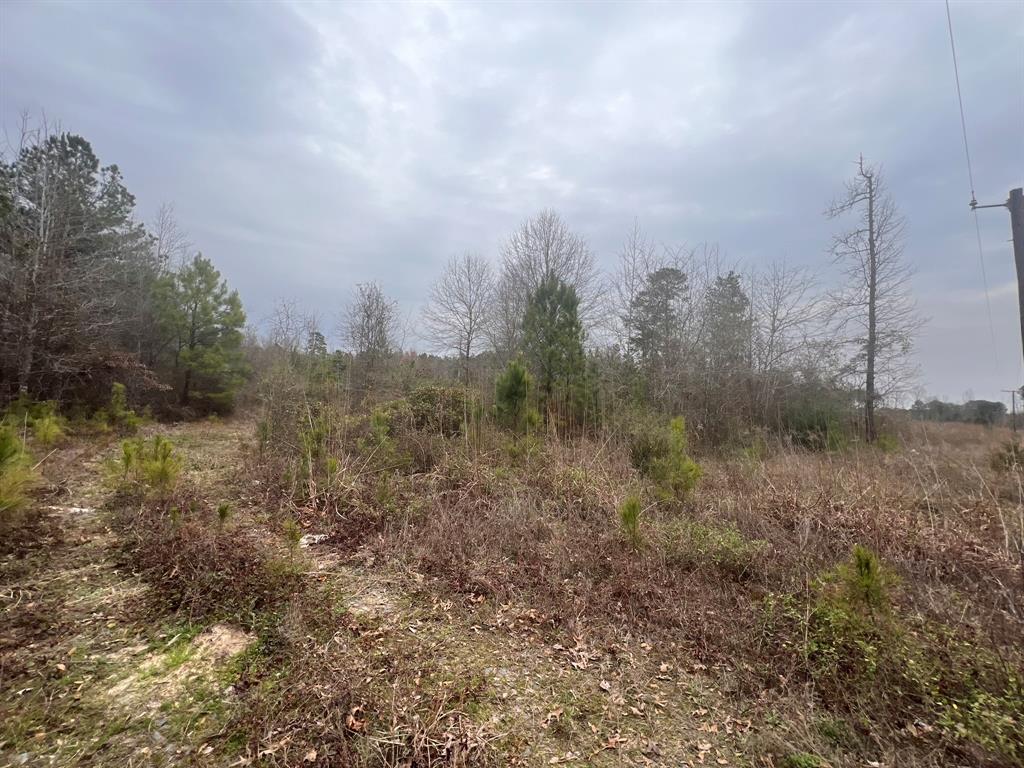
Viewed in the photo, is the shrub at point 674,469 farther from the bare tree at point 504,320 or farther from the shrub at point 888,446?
the bare tree at point 504,320

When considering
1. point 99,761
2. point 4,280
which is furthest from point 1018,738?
point 4,280

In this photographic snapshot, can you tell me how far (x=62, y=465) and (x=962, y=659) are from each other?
9.72m

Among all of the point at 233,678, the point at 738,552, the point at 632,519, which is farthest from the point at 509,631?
the point at 738,552

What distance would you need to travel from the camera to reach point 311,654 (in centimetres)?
257

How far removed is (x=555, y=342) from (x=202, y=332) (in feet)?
41.3

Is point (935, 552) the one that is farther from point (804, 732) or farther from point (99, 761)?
point (99, 761)

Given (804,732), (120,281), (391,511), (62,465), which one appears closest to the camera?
(804,732)

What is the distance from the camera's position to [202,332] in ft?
47.6

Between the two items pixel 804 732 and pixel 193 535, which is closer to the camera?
pixel 804 732

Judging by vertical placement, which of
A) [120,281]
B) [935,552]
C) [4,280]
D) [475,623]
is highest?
[120,281]

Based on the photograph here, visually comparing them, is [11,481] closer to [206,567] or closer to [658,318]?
[206,567]

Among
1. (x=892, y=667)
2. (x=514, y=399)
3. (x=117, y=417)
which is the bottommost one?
(x=892, y=667)

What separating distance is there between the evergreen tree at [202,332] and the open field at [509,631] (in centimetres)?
1054

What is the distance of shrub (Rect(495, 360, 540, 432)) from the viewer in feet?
26.2
